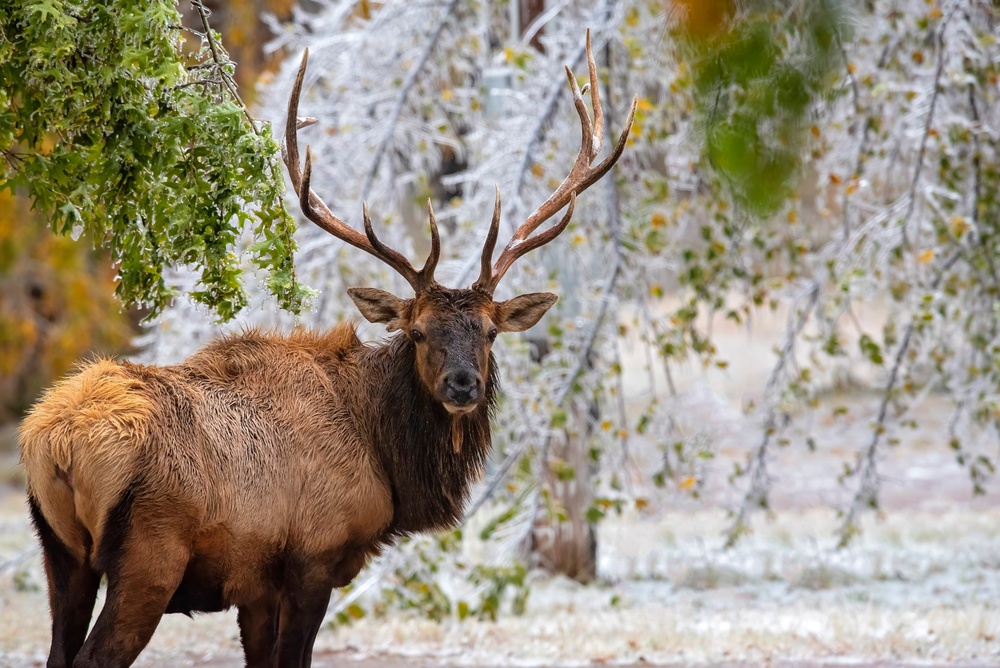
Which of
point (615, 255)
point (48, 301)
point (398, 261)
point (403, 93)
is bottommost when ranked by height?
point (48, 301)

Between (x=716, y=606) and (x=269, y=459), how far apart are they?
4973 millimetres

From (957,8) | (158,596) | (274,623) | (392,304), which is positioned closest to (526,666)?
(274,623)

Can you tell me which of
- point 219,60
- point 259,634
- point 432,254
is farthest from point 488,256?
point 259,634

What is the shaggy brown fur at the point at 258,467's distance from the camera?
4.73 meters

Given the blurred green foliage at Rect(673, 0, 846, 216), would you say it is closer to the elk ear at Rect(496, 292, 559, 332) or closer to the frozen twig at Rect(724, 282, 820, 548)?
the elk ear at Rect(496, 292, 559, 332)

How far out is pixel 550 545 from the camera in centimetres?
1027

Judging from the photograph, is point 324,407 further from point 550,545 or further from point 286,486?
point 550,545

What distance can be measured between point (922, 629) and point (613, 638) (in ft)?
6.60

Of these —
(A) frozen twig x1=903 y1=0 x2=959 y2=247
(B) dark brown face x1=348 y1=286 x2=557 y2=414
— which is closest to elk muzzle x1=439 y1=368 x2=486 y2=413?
(B) dark brown face x1=348 y1=286 x2=557 y2=414

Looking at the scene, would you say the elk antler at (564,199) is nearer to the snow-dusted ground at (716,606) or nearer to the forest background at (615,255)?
the forest background at (615,255)

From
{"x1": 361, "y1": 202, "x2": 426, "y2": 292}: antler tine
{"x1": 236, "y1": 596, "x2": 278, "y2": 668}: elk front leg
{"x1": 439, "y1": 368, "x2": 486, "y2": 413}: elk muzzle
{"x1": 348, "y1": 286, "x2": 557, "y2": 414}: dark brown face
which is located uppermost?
{"x1": 361, "y1": 202, "x2": 426, "y2": 292}: antler tine

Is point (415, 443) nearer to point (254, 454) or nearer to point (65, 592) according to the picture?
point (254, 454)

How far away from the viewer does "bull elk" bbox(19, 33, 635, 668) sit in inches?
187

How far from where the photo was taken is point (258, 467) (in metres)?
5.20
